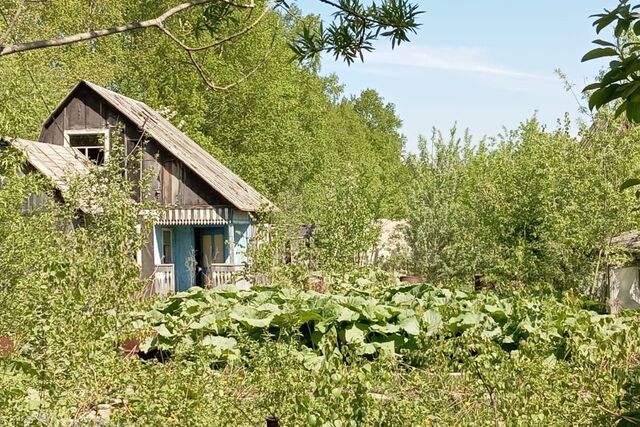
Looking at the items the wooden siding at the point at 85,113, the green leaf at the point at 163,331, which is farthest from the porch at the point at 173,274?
the green leaf at the point at 163,331

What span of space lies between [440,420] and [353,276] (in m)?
8.99

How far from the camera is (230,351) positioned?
360 inches

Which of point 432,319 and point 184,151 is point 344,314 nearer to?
point 432,319

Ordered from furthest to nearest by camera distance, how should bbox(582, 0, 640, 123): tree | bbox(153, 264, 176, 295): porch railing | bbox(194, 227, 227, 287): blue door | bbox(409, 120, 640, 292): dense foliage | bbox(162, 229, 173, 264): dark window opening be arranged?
1. bbox(194, 227, 227, 287): blue door
2. bbox(162, 229, 173, 264): dark window opening
3. bbox(153, 264, 176, 295): porch railing
4. bbox(409, 120, 640, 292): dense foliage
5. bbox(582, 0, 640, 123): tree

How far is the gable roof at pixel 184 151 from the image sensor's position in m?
23.0

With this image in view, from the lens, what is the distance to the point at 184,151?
2384 cm

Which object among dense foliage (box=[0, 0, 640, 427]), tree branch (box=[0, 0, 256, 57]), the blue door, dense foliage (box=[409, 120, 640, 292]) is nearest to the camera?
tree branch (box=[0, 0, 256, 57])

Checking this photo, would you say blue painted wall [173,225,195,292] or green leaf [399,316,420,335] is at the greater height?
blue painted wall [173,225,195,292]

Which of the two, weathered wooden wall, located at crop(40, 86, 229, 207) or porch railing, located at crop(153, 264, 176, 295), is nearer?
porch railing, located at crop(153, 264, 176, 295)

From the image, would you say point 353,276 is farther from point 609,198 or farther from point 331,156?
point 331,156

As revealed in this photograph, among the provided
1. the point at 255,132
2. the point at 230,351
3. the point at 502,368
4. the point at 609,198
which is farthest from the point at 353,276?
the point at 255,132

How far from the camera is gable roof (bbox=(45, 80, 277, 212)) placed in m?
23.0

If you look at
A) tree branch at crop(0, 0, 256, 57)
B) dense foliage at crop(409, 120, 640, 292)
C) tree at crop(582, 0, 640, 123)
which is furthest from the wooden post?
tree at crop(582, 0, 640, 123)

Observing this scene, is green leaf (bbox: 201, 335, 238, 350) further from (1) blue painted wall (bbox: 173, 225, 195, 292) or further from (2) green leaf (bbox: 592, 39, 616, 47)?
(1) blue painted wall (bbox: 173, 225, 195, 292)
